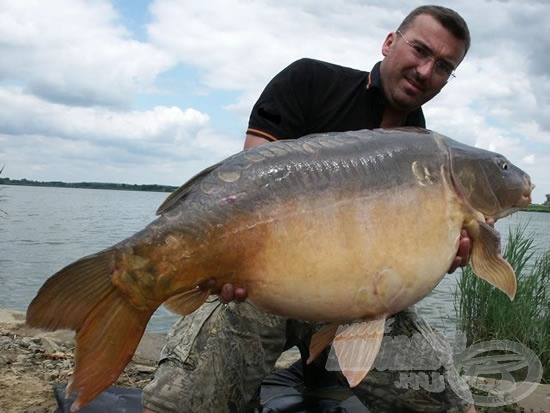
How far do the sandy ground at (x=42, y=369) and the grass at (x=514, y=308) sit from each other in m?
0.90

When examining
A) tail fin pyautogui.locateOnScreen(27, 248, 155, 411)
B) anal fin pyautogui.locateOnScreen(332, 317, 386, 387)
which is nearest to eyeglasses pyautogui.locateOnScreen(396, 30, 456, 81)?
anal fin pyautogui.locateOnScreen(332, 317, 386, 387)

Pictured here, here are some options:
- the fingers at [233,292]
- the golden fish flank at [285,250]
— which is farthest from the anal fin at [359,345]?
the fingers at [233,292]

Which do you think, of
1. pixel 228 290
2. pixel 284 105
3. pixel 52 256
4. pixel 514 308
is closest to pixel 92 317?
pixel 228 290

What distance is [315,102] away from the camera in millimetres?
3434

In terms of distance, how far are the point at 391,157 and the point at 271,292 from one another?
0.67 m

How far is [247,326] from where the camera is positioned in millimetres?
2961

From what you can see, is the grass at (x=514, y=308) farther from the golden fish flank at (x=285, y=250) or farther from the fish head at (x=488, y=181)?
the golden fish flank at (x=285, y=250)

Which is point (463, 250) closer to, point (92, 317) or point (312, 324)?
point (312, 324)

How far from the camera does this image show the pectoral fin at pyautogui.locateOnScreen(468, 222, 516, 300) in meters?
2.34

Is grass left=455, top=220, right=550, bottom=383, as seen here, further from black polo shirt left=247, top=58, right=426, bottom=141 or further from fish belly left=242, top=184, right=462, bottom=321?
fish belly left=242, top=184, right=462, bottom=321

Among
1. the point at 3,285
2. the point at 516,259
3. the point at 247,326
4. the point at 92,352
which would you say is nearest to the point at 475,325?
the point at 516,259

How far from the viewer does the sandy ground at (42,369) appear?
378 centimetres

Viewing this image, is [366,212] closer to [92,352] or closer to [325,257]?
[325,257]

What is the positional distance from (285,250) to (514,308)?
440 cm
